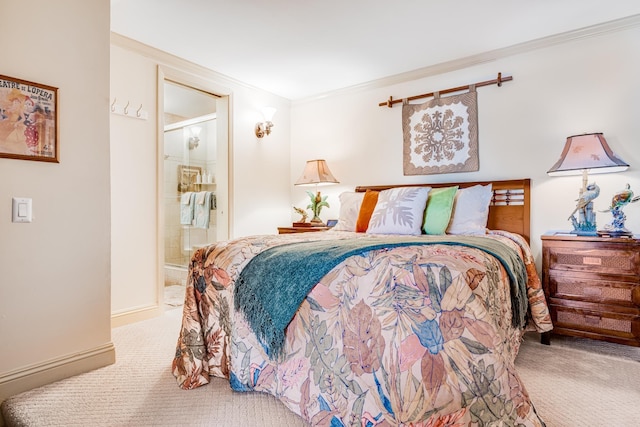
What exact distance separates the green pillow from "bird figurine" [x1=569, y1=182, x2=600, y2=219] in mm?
845

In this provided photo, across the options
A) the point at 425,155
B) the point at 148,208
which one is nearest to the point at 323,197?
the point at 425,155

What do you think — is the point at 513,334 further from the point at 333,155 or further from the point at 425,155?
the point at 333,155

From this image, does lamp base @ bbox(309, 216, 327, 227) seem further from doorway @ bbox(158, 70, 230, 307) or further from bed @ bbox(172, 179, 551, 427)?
bed @ bbox(172, 179, 551, 427)

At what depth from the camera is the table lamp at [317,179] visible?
12.7 ft

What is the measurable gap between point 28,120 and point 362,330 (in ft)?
6.47

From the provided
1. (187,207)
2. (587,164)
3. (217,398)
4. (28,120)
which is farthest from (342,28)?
(187,207)

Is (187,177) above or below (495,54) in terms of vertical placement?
below

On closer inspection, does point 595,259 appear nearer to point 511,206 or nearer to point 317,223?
point 511,206

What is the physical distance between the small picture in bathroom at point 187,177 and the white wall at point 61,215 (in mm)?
2869

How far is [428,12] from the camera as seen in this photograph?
8.25 ft

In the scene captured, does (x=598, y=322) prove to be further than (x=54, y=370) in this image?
Yes

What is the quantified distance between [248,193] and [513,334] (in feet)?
9.67

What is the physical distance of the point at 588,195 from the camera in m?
2.45

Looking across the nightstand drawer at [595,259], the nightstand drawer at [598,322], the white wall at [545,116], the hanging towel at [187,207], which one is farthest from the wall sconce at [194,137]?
the nightstand drawer at [598,322]
